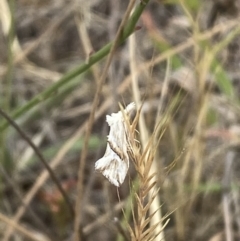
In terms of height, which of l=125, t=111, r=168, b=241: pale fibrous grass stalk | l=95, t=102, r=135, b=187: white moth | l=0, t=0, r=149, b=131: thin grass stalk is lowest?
l=125, t=111, r=168, b=241: pale fibrous grass stalk

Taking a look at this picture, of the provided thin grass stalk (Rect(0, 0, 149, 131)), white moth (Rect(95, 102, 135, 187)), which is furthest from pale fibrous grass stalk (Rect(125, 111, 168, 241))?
thin grass stalk (Rect(0, 0, 149, 131))

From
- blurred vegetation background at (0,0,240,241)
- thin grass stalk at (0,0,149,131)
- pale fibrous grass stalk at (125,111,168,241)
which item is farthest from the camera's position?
blurred vegetation background at (0,0,240,241)

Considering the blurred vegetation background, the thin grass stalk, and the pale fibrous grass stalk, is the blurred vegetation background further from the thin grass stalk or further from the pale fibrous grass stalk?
the pale fibrous grass stalk

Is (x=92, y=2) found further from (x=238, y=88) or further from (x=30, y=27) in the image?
(x=238, y=88)

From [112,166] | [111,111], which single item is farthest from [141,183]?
[111,111]

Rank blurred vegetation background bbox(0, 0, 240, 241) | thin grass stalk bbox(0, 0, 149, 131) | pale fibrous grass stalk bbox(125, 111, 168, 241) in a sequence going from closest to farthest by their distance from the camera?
1. pale fibrous grass stalk bbox(125, 111, 168, 241)
2. thin grass stalk bbox(0, 0, 149, 131)
3. blurred vegetation background bbox(0, 0, 240, 241)

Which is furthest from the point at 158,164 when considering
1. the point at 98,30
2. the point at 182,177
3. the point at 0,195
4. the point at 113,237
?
the point at 98,30

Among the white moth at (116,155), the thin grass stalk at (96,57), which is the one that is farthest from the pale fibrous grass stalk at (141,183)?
the thin grass stalk at (96,57)

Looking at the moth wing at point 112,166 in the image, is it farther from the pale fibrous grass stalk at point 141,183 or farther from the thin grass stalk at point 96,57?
the thin grass stalk at point 96,57

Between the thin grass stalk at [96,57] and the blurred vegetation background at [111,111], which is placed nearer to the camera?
the thin grass stalk at [96,57]

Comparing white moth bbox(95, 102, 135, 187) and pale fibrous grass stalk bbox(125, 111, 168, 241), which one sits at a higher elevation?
white moth bbox(95, 102, 135, 187)
